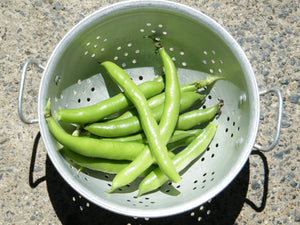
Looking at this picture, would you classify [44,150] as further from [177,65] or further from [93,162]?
[177,65]

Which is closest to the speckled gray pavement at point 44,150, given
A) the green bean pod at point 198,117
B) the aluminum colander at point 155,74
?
the aluminum colander at point 155,74

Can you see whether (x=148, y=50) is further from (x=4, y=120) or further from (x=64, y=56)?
(x=4, y=120)

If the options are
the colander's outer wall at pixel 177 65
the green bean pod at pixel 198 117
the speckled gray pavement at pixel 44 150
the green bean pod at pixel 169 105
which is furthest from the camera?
the speckled gray pavement at pixel 44 150

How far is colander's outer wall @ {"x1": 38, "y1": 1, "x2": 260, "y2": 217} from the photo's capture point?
49.6 inches

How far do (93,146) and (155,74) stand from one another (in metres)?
0.60

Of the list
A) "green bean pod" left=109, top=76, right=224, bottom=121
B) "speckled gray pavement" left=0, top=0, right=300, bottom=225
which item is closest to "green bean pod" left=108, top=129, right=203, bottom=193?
"green bean pod" left=109, top=76, right=224, bottom=121

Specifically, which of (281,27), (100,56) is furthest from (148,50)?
(281,27)

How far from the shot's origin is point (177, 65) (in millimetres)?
1712

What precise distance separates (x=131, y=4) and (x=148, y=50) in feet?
1.34

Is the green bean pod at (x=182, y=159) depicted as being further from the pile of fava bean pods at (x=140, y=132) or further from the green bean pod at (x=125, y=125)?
the green bean pod at (x=125, y=125)

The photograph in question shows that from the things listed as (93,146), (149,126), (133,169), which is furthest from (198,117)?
(93,146)

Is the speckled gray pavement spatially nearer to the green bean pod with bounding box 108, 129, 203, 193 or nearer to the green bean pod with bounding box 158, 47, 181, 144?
the green bean pod with bounding box 108, 129, 203, 193

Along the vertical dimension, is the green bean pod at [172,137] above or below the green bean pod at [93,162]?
above

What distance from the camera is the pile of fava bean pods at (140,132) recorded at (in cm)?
135
